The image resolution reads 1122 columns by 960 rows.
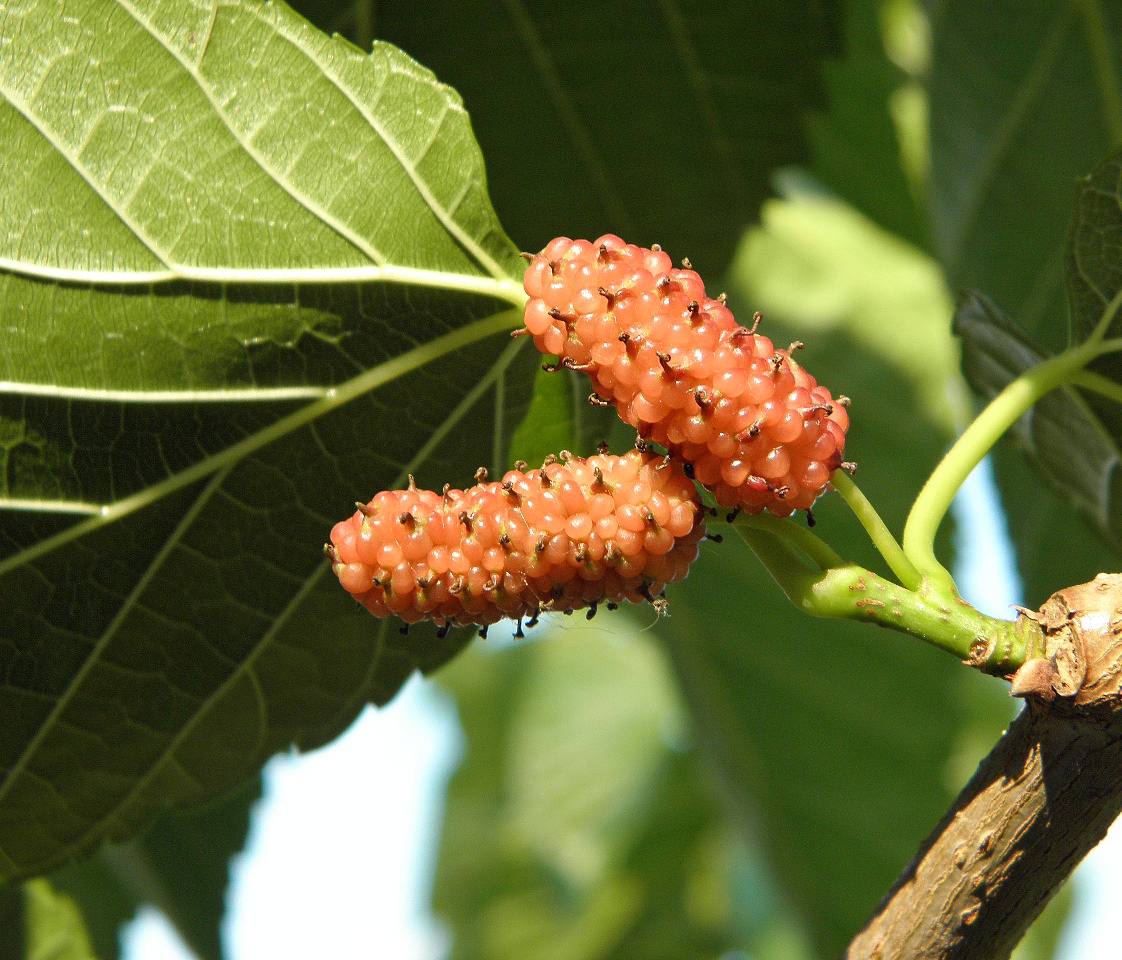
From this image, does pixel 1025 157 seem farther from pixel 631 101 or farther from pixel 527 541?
pixel 527 541

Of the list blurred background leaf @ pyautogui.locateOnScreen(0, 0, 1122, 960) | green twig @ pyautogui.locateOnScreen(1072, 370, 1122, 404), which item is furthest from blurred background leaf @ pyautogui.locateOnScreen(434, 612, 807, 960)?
green twig @ pyautogui.locateOnScreen(1072, 370, 1122, 404)

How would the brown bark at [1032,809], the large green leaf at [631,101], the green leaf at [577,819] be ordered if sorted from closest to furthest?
the brown bark at [1032,809] → the large green leaf at [631,101] → the green leaf at [577,819]

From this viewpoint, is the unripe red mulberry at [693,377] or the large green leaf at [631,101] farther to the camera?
the large green leaf at [631,101]

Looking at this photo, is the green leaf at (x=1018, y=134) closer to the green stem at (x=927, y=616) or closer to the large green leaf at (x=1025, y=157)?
the large green leaf at (x=1025, y=157)

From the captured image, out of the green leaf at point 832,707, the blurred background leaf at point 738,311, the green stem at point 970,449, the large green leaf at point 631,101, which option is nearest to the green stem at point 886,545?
the green stem at point 970,449


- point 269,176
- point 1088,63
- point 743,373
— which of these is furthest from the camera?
point 1088,63

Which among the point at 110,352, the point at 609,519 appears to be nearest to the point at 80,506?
the point at 110,352

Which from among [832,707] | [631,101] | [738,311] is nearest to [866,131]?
[738,311]

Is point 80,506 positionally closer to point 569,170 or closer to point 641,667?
point 569,170
